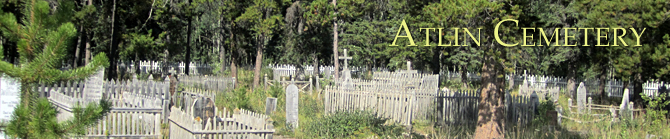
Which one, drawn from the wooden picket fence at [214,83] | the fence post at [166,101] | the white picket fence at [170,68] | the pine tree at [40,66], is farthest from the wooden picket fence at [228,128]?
the white picket fence at [170,68]

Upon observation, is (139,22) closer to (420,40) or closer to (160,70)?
(160,70)

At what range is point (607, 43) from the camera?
2322cm

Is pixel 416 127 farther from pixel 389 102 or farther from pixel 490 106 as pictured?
pixel 490 106

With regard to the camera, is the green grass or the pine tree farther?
the green grass

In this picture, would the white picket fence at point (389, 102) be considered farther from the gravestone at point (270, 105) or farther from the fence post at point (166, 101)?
the fence post at point (166, 101)

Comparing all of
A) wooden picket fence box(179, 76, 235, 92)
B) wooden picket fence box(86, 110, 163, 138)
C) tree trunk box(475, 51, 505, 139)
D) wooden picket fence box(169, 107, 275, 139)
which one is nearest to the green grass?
tree trunk box(475, 51, 505, 139)

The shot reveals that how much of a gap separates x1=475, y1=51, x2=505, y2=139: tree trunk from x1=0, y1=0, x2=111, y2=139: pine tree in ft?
26.0

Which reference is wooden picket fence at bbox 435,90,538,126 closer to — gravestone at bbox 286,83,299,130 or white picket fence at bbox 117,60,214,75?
gravestone at bbox 286,83,299,130

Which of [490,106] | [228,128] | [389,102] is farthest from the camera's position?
[389,102]

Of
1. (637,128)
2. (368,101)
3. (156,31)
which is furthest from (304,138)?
(156,31)

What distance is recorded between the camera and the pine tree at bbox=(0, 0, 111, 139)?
16.0ft

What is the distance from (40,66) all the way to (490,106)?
8.65 m

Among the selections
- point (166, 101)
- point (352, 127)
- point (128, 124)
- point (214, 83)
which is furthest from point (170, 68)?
point (352, 127)

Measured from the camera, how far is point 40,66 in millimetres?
4910
